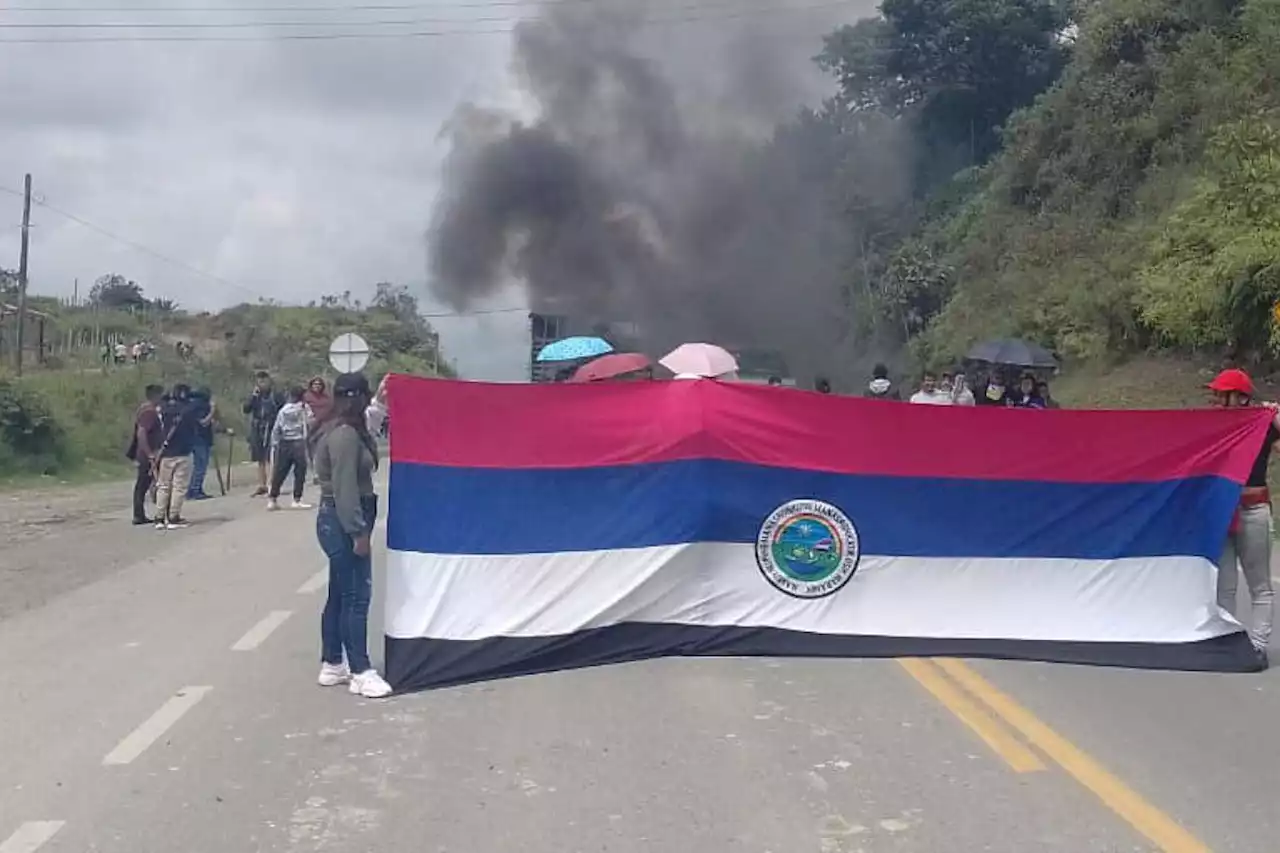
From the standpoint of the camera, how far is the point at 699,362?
17.1 metres

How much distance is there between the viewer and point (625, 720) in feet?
22.5

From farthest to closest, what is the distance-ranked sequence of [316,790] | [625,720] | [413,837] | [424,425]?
[424,425]
[625,720]
[316,790]
[413,837]

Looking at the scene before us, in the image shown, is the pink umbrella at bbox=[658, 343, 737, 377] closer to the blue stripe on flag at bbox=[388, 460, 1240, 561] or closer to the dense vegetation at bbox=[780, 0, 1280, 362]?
the blue stripe on flag at bbox=[388, 460, 1240, 561]

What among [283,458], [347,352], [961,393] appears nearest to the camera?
[961,393]

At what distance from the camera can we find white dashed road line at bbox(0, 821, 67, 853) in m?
5.05

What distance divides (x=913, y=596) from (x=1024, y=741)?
2.10 m

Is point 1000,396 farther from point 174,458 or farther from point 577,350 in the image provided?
point 174,458

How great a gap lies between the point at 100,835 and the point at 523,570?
3245 mm

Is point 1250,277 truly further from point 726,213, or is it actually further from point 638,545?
point 638,545

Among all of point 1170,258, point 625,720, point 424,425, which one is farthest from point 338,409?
point 1170,258

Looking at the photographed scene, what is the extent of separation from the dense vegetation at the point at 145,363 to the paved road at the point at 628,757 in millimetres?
19615

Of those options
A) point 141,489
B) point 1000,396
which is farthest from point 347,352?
point 1000,396

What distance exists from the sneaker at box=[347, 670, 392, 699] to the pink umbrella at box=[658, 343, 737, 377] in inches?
361

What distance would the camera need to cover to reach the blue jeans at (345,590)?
7.43m
